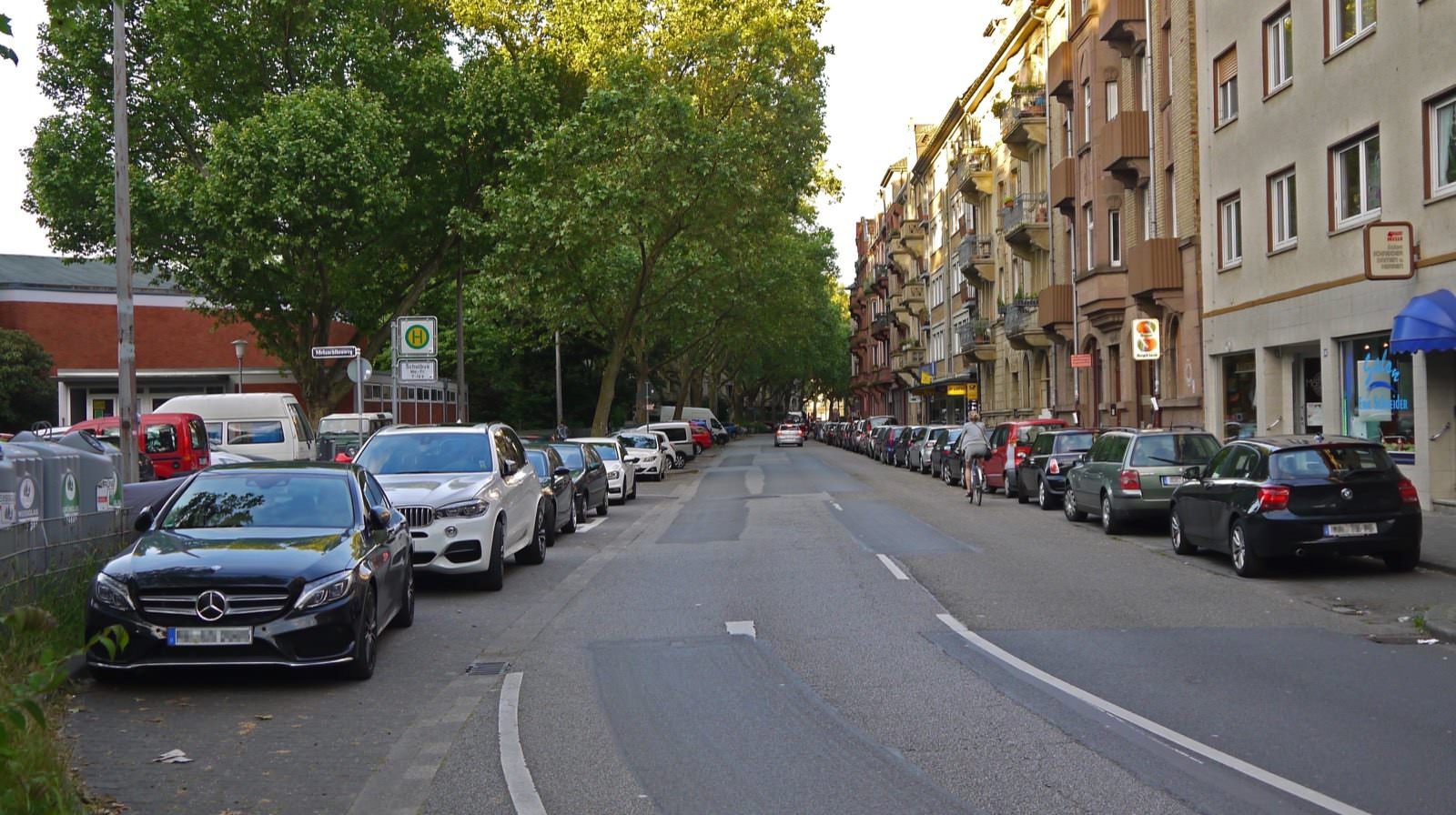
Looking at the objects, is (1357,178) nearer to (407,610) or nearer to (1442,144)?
(1442,144)

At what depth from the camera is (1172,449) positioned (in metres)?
19.1

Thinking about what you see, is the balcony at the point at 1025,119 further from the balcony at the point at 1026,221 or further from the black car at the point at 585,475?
→ the black car at the point at 585,475

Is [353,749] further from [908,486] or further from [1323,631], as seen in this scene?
[908,486]

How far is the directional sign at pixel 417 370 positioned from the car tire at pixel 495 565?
778 cm

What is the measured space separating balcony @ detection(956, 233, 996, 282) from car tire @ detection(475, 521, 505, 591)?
144 feet

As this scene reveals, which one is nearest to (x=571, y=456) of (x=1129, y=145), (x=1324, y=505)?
(x=1324, y=505)

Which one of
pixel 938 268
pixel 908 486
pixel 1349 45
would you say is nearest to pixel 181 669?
pixel 1349 45

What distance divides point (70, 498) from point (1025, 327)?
3766cm

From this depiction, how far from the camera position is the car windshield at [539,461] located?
64.7ft

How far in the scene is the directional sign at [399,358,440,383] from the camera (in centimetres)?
2116

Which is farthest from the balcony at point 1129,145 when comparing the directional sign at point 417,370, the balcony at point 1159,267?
the directional sign at point 417,370

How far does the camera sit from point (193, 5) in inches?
1225

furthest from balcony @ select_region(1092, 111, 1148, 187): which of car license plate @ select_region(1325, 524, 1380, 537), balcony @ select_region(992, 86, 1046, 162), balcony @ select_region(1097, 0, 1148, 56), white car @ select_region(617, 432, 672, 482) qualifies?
car license plate @ select_region(1325, 524, 1380, 537)

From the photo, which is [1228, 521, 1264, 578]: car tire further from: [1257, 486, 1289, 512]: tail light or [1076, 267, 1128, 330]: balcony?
[1076, 267, 1128, 330]: balcony
